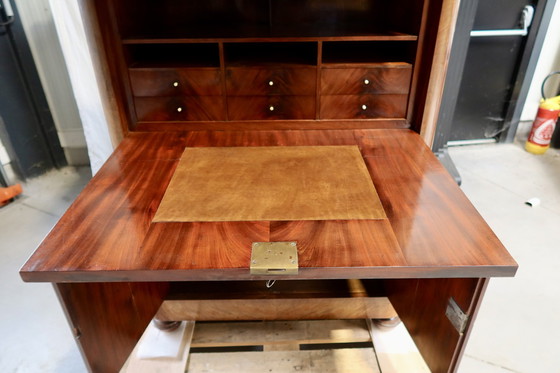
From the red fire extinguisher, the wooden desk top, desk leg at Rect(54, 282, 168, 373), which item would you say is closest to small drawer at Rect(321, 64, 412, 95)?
the wooden desk top

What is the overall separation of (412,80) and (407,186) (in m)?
0.46

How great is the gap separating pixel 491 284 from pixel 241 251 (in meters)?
1.34

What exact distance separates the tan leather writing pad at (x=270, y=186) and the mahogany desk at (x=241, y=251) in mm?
34

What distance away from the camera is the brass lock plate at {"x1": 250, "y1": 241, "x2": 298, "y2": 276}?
0.80 metres

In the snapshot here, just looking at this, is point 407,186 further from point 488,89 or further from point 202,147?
point 488,89

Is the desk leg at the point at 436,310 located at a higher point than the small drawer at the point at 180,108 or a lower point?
lower

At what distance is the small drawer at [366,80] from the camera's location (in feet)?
4.38

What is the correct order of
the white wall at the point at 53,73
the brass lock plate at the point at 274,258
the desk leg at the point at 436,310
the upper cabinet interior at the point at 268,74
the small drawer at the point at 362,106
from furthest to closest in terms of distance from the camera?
1. the white wall at the point at 53,73
2. the small drawer at the point at 362,106
3. the upper cabinet interior at the point at 268,74
4. the desk leg at the point at 436,310
5. the brass lock plate at the point at 274,258

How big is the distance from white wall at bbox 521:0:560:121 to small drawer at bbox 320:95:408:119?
187cm

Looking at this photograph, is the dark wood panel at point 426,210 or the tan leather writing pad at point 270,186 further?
the tan leather writing pad at point 270,186

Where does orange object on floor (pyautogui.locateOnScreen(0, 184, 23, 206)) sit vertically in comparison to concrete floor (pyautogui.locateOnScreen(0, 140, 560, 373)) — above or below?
above

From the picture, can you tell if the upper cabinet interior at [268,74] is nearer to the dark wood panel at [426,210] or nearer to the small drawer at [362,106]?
the small drawer at [362,106]

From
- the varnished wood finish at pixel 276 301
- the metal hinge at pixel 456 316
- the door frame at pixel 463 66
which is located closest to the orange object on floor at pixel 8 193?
the varnished wood finish at pixel 276 301

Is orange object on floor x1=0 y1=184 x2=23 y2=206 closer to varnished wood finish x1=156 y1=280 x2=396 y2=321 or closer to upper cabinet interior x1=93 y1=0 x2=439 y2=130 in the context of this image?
upper cabinet interior x1=93 y1=0 x2=439 y2=130
